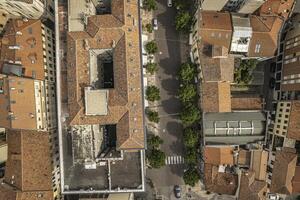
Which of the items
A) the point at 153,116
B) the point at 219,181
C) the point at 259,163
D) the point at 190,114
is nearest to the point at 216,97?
the point at 190,114

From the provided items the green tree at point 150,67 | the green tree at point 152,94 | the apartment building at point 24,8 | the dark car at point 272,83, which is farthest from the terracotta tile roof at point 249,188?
the apartment building at point 24,8

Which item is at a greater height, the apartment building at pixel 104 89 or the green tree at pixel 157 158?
the apartment building at pixel 104 89

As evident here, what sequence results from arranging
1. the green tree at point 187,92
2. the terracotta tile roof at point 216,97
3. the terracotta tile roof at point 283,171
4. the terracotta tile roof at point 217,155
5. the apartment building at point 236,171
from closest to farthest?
the terracotta tile roof at point 216,97
the apartment building at point 236,171
the terracotta tile roof at point 283,171
the green tree at point 187,92
the terracotta tile roof at point 217,155

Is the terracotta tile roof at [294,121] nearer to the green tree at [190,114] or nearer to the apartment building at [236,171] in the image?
the apartment building at [236,171]

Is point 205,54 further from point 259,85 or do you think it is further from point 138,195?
point 138,195

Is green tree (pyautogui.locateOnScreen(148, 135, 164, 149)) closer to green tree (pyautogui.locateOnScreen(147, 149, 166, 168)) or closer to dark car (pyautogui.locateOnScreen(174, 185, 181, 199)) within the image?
green tree (pyautogui.locateOnScreen(147, 149, 166, 168))

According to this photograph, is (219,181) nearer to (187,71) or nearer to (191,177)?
(191,177)
